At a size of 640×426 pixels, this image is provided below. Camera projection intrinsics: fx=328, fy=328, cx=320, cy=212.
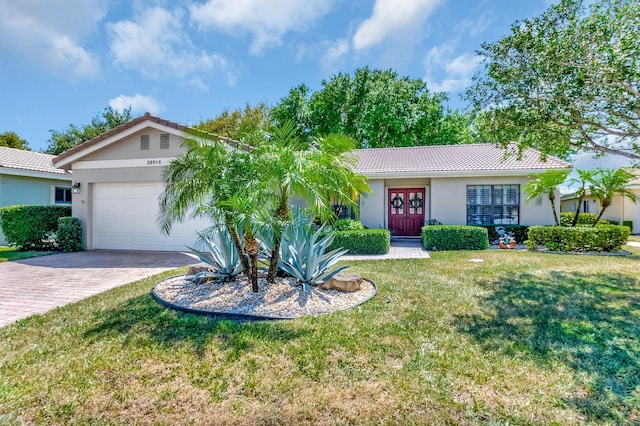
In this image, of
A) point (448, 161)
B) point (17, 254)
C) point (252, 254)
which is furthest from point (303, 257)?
point (448, 161)

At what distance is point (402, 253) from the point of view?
38.9ft

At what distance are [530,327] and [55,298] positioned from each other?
812 cm

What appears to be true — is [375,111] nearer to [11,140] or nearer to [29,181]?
A: [29,181]

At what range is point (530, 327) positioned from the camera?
4.64 meters

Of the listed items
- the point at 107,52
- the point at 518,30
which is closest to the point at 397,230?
the point at 518,30

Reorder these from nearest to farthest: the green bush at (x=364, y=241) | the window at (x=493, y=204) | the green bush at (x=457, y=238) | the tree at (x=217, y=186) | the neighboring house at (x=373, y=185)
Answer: the tree at (x=217, y=186) < the green bush at (x=364, y=241) < the neighboring house at (x=373, y=185) < the green bush at (x=457, y=238) < the window at (x=493, y=204)

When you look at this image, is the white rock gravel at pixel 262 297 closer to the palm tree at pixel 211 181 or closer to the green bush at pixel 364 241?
the palm tree at pixel 211 181

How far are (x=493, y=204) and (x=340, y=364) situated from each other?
45.0ft

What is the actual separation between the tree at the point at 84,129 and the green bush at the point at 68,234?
908 inches

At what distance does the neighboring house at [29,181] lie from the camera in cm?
1437

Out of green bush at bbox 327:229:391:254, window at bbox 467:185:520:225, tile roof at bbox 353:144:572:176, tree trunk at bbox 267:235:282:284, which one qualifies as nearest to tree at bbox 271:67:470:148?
Answer: tile roof at bbox 353:144:572:176

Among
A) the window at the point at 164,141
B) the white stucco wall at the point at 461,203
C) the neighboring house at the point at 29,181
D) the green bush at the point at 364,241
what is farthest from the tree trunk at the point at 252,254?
the neighboring house at the point at 29,181

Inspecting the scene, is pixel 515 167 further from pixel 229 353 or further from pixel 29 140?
pixel 29 140

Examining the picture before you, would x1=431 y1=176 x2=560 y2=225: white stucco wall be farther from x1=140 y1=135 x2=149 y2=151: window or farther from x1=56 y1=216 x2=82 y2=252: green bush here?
x1=56 y1=216 x2=82 y2=252: green bush
